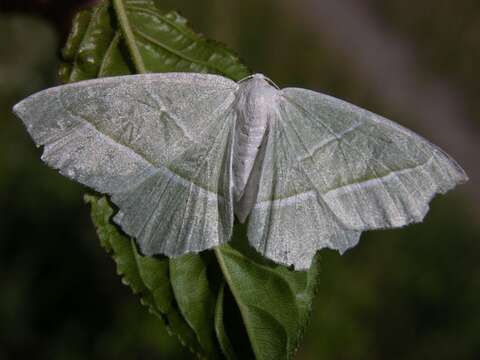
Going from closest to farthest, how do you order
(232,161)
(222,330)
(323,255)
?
1. (222,330)
2. (232,161)
3. (323,255)

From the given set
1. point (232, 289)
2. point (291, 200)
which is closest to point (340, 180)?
point (291, 200)

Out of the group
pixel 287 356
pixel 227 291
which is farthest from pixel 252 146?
pixel 287 356

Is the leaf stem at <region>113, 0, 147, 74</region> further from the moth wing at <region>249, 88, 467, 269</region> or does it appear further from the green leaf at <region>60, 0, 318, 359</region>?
the moth wing at <region>249, 88, 467, 269</region>

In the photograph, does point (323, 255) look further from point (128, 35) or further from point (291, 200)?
Answer: point (128, 35)

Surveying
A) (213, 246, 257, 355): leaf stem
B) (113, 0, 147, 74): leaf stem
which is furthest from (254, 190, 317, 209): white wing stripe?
(113, 0, 147, 74): leaf stem

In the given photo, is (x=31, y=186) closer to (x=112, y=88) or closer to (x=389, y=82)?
(x=112, y=88)

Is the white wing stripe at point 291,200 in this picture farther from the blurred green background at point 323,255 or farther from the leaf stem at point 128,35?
the blurred green background at point 323,255
